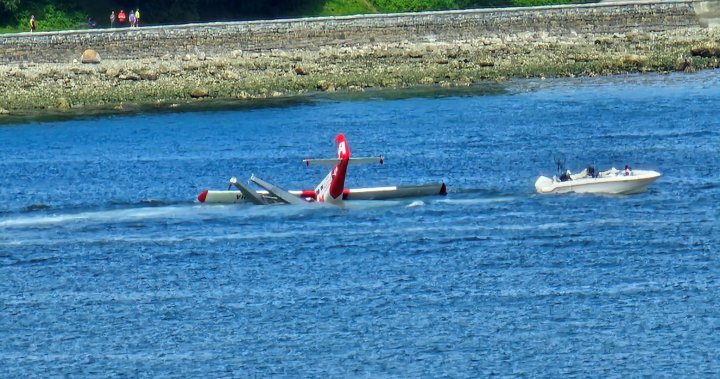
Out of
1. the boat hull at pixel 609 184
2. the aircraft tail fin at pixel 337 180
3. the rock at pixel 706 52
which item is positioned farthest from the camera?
the rock at pixel 706 52

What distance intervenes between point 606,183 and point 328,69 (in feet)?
143

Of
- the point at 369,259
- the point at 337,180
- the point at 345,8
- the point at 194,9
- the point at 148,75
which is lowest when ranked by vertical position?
the point at 369,259

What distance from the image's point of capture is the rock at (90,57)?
322ft

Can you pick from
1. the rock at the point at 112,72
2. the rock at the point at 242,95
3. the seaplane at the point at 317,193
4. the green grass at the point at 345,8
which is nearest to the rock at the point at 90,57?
the rock at the point at 112,72

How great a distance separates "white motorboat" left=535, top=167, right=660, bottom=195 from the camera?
5359 centimetres

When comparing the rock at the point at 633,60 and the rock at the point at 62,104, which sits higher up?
the rock at the point at 633,60

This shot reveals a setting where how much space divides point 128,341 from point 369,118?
1661 inches

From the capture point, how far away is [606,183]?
53594 millimetres

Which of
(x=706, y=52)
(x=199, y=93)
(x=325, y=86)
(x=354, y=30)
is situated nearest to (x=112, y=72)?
(x=199, y=93)

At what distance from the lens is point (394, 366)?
3531 centimetres

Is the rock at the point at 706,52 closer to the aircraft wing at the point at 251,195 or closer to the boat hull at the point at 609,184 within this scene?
the boat hull at the point at 609,184

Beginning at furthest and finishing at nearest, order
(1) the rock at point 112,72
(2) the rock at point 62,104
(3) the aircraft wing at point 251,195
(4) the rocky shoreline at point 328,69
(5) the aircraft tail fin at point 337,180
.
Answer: (1) the rock at point 112,72
(4) the rocky shoreline at point 328,69
(2) the rock at point 62,104
(3) the aircraft wing at point 251,195
(5) the aircraft tail fin at point 337,180

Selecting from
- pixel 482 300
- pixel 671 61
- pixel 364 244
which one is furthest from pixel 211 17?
pixel 482 300

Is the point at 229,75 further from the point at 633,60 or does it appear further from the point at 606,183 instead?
the point at 606,183
